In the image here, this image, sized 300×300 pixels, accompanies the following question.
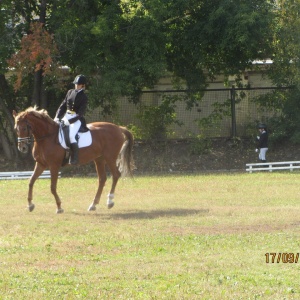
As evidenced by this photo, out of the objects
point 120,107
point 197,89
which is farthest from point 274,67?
point 120,107

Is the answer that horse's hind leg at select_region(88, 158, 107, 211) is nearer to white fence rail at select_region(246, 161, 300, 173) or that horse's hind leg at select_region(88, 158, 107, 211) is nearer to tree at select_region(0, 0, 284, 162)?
tree at select_region(0, 0, 284, 162)

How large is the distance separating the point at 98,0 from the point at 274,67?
26.0ft

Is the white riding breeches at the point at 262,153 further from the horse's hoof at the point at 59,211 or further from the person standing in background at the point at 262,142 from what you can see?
the horse's hoof at the point at 59,211

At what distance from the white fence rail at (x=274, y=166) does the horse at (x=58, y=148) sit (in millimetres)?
10344

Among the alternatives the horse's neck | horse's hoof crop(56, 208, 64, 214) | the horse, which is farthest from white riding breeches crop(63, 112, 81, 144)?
horse's hoof crop(56, 208, 64, 214)

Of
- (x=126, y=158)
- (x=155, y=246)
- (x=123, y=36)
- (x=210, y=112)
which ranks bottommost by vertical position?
(x=155, y=246)

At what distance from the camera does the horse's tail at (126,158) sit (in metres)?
19.0

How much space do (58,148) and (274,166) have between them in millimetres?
14509

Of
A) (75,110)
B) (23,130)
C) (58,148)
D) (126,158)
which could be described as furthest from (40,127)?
(126,158)

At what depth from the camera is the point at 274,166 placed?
30344 millimetres

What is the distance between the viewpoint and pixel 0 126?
32.5 metres

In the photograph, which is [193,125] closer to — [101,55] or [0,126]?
[101,55]

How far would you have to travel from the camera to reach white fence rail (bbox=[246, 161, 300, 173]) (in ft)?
93.7

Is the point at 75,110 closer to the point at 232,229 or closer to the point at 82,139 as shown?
the point at 82,139
